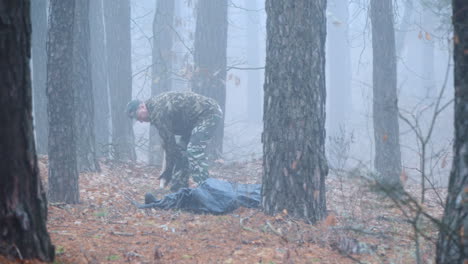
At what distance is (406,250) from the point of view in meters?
4.39

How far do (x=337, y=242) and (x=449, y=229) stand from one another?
6.70ft

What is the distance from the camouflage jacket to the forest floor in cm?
153

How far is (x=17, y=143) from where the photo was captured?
261 cm

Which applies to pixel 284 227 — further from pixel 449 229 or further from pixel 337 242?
pixel 449 229

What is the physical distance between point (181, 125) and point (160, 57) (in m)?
5.47

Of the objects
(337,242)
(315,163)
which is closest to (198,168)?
(315,163)

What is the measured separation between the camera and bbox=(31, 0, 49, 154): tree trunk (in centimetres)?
1064

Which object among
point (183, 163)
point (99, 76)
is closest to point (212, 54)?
point (99, 76)

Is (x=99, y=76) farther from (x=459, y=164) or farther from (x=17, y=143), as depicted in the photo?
(x=459, y=164)

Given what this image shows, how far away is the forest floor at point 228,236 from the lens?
12.5ft

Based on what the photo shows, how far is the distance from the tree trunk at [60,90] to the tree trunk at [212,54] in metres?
5.62

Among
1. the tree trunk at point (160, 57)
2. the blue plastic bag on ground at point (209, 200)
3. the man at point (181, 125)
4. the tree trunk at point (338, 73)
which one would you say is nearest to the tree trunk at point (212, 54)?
the tree trunk at point (160, 57)

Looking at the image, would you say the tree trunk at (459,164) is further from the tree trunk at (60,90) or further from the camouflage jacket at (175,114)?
the camouflage jacket at (175,114)

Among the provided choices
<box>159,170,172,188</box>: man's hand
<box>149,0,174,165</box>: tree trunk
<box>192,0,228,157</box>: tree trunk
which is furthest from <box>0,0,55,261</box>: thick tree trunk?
<box>149,0,174,165</box>: tree trunk
